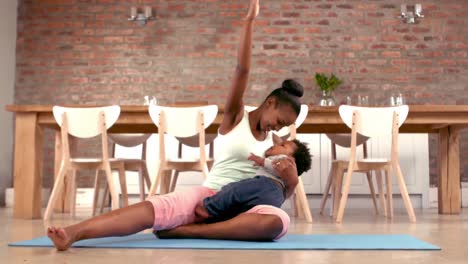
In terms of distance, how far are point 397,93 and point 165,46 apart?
2760 millimetres

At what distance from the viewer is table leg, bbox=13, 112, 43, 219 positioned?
471 centimetres

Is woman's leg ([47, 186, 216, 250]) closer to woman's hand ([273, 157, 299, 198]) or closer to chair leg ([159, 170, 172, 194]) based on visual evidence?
woman's hand ([273, 157, 299, 198])

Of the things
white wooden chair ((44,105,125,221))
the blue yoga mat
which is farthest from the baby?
white wooden chair ((44,105,125,221))

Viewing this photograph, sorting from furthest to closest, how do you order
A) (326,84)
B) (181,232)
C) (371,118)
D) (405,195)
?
(326,84) → (371,118) → (405,195) → (181,232)

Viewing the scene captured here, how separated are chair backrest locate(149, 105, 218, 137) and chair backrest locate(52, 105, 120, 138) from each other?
28 centimetres

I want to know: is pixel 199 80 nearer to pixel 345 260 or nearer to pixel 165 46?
pixel 165 46

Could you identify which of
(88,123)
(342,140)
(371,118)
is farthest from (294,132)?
(342,140)

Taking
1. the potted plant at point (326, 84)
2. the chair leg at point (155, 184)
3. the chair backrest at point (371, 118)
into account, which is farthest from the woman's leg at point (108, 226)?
the potted plant at point (326, 84)

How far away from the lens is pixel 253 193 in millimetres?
2631

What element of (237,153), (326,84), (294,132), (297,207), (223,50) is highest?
(223,50)

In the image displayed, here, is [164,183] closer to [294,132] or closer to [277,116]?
[294,132]

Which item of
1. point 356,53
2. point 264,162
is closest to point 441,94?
point 356,53

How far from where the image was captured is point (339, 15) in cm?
766

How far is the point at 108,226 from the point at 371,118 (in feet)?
8.55
